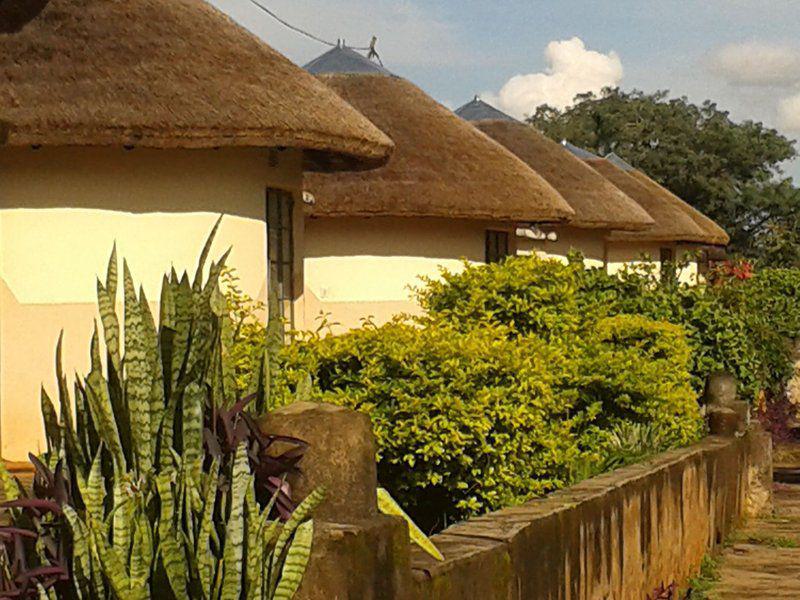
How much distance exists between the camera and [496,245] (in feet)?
66.0

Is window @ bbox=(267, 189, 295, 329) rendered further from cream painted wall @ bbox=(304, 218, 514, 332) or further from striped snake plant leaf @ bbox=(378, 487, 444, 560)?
striped snake plant leaf @ bbox=(378, 487, 444, 560)

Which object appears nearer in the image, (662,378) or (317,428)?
(317,428)

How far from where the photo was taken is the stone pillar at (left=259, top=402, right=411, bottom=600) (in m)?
4.03

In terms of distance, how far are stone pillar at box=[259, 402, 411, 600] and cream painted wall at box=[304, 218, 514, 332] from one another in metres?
12.5

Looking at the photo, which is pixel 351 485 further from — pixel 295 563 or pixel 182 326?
pixel 182 326

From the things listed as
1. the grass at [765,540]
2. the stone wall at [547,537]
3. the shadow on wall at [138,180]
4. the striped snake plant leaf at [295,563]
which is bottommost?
the grass at [765,540]

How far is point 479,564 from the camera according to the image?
16.6 ft

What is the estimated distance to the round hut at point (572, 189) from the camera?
82.1ft

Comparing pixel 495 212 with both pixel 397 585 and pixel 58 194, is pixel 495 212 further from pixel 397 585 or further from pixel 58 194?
pixel 397 585

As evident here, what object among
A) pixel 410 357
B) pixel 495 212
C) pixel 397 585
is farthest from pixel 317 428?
pixel 495 212

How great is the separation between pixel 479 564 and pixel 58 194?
7.06m

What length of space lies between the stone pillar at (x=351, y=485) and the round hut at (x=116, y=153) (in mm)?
6698

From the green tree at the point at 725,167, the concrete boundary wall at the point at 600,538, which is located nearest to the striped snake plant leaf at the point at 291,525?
the concrete boundary wall at the point at 600,538

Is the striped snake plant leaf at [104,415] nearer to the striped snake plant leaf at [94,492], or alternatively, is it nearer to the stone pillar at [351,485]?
the striped snake plant leaf at [94,492]
